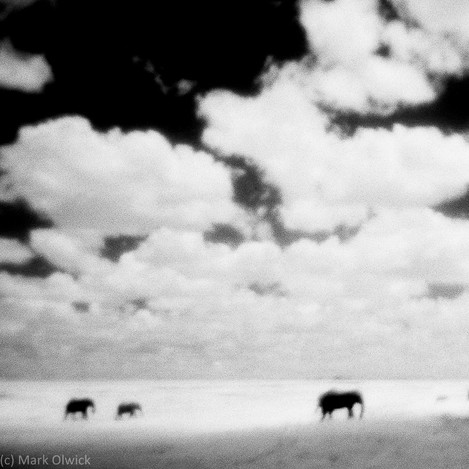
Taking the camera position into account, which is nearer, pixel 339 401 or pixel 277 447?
pixel 277 447

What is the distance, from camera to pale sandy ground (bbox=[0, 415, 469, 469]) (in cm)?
1280

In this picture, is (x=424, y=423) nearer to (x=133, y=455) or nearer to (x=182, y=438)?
(x=182, y=438)

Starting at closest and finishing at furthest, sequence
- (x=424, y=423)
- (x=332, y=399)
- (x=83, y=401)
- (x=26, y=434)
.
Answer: (x=424, y=423) < (x=26, y=434) < (x=332, y=399) < (x=83, y=401)

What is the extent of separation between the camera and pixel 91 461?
14.2 metres

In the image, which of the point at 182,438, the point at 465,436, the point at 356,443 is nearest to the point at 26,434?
the point at 182,438

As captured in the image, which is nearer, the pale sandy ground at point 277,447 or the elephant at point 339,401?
the pale sandy ground at point 277,447

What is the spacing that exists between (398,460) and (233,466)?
4692mm

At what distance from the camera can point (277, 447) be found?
14852mm

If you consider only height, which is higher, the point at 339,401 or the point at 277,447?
the point at 339,401

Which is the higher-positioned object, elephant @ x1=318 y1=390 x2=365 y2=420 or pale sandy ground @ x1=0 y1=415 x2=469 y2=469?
elephant @ x1=318 y1=390 x2=365 y2=420

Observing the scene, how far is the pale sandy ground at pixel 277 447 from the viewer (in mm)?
12797

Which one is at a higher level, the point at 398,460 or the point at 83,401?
the point at 83,401

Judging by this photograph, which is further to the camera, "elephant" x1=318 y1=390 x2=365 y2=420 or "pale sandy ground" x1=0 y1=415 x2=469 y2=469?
"elephant" x1=318 y1=390 x2=365 y2=420

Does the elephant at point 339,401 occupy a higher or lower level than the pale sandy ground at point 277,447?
higher
